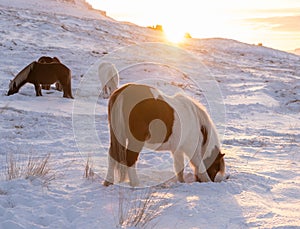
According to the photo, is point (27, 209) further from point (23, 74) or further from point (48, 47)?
point (48, 47)

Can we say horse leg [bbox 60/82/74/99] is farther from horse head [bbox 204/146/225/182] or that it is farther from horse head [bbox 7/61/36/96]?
horse head [bbox 204/146/225/182]

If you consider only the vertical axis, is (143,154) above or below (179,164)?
below

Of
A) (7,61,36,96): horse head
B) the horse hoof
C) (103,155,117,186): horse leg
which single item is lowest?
the horse hoof

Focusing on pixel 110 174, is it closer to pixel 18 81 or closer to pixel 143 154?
pixel 143 154

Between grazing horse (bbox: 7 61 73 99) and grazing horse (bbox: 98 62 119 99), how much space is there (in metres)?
1.63

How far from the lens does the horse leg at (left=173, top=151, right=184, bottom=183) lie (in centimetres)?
554

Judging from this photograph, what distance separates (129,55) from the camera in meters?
24.5

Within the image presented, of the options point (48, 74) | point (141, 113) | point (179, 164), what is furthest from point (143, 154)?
point (48, 74)

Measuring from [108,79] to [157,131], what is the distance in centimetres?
1010

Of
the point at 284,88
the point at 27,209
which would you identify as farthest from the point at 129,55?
the point at 27,209

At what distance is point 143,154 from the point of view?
690cm

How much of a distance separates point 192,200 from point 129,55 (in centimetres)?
2058

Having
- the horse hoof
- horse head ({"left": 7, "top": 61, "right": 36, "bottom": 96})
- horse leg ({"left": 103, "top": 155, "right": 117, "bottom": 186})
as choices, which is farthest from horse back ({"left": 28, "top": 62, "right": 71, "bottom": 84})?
the horse hoof

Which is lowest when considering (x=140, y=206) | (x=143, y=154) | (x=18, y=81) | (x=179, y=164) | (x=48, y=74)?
(x=143, y=154)
